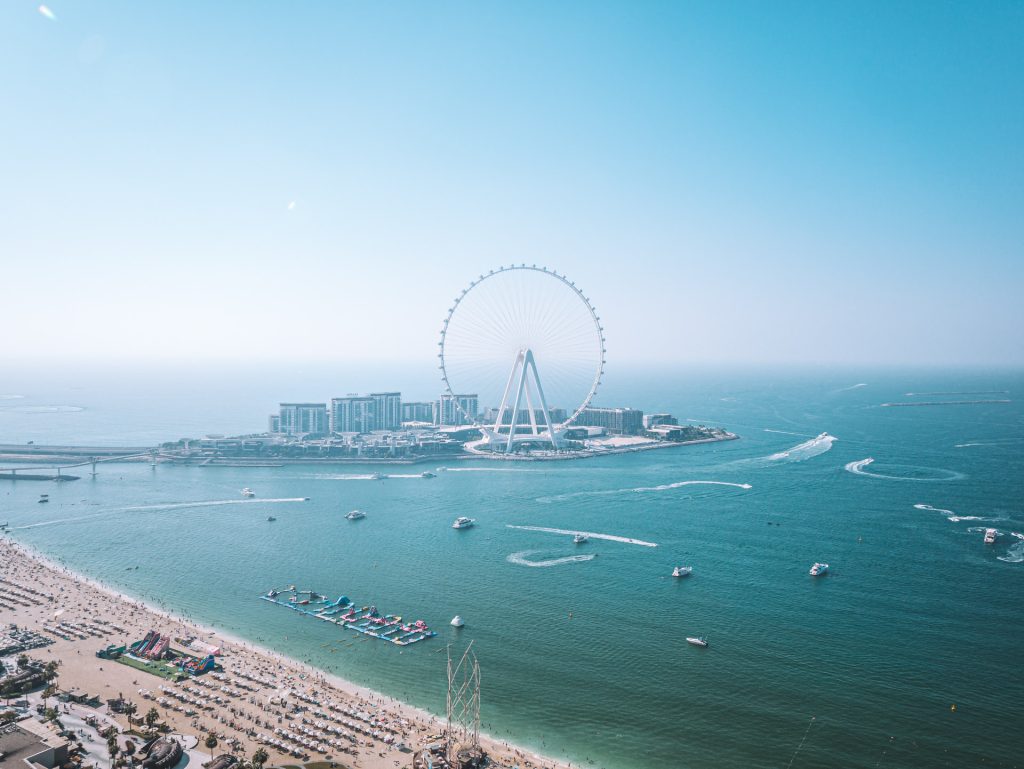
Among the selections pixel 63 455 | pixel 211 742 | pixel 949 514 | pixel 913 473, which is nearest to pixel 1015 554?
pixel 949 514

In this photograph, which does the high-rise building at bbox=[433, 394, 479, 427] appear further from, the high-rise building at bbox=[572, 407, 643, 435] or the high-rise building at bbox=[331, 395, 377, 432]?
the high-rise building at bbox=[572, 407, 643, 435]

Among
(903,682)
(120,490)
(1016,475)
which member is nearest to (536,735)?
(903,682)

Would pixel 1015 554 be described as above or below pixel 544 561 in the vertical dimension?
below

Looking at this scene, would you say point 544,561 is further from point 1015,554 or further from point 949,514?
point 949,514

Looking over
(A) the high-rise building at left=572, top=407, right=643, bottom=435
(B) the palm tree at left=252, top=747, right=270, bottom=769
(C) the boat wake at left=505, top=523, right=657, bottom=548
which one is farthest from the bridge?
(B) the palm tree at left=252, top=747, right=270, bottom=769

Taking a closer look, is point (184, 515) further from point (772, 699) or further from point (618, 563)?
point (772, 699)

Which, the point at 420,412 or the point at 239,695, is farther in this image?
the point at 420,412

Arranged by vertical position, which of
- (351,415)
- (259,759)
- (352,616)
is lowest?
(259,759)
